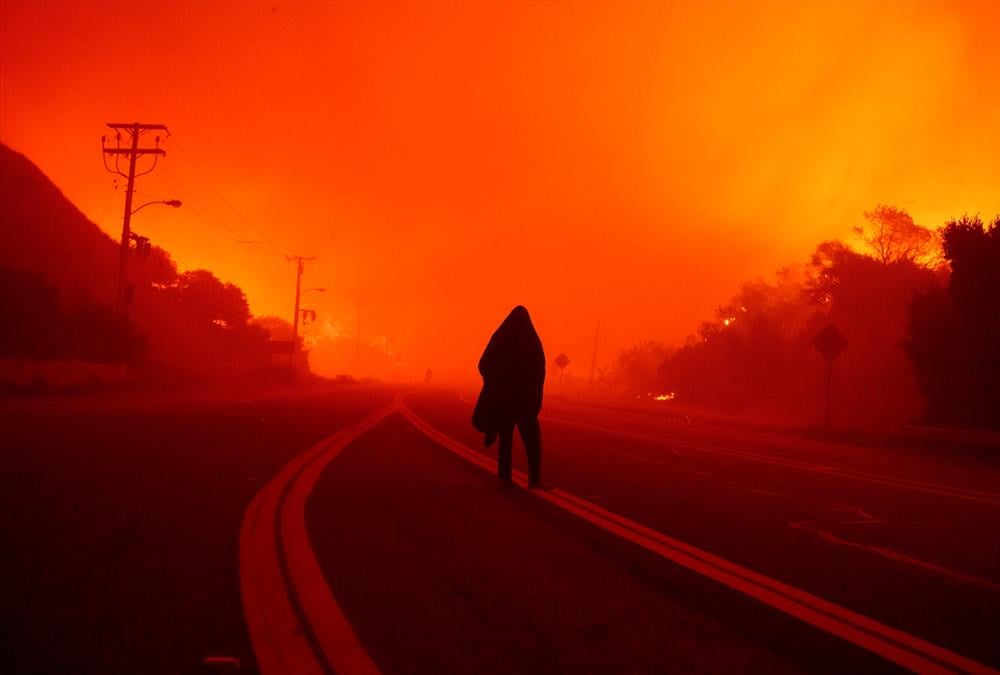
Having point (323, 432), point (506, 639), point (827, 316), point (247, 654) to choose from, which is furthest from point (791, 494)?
point (827, 316)

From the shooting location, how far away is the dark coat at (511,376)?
12.3 m

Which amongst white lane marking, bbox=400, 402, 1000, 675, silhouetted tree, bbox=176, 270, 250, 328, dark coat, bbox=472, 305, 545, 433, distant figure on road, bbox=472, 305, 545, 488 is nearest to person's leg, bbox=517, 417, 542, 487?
distant figure on road, bbox=472, 305, 545, 488

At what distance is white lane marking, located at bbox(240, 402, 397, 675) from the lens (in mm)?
4637

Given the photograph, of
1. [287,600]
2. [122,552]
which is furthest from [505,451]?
[287,600]

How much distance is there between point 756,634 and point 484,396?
7324 mm

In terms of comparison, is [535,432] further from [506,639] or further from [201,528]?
[506,639]

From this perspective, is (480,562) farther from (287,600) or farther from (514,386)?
(514,386)

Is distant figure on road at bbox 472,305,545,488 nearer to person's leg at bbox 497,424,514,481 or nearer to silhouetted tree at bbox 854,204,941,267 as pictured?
person's leg at bbox 497,424,514,481

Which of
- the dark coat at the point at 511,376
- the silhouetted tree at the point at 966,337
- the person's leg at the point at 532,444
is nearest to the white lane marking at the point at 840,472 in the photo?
the person's leg at the point at 532,444

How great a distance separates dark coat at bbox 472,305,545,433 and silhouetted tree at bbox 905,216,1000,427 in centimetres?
2309

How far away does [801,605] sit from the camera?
621cm

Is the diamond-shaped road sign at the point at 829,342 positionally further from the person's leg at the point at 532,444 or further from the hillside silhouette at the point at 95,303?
the hillside silhouette at the point at 95,303

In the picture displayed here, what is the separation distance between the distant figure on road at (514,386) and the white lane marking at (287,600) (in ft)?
9.94

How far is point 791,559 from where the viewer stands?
8062 mm
